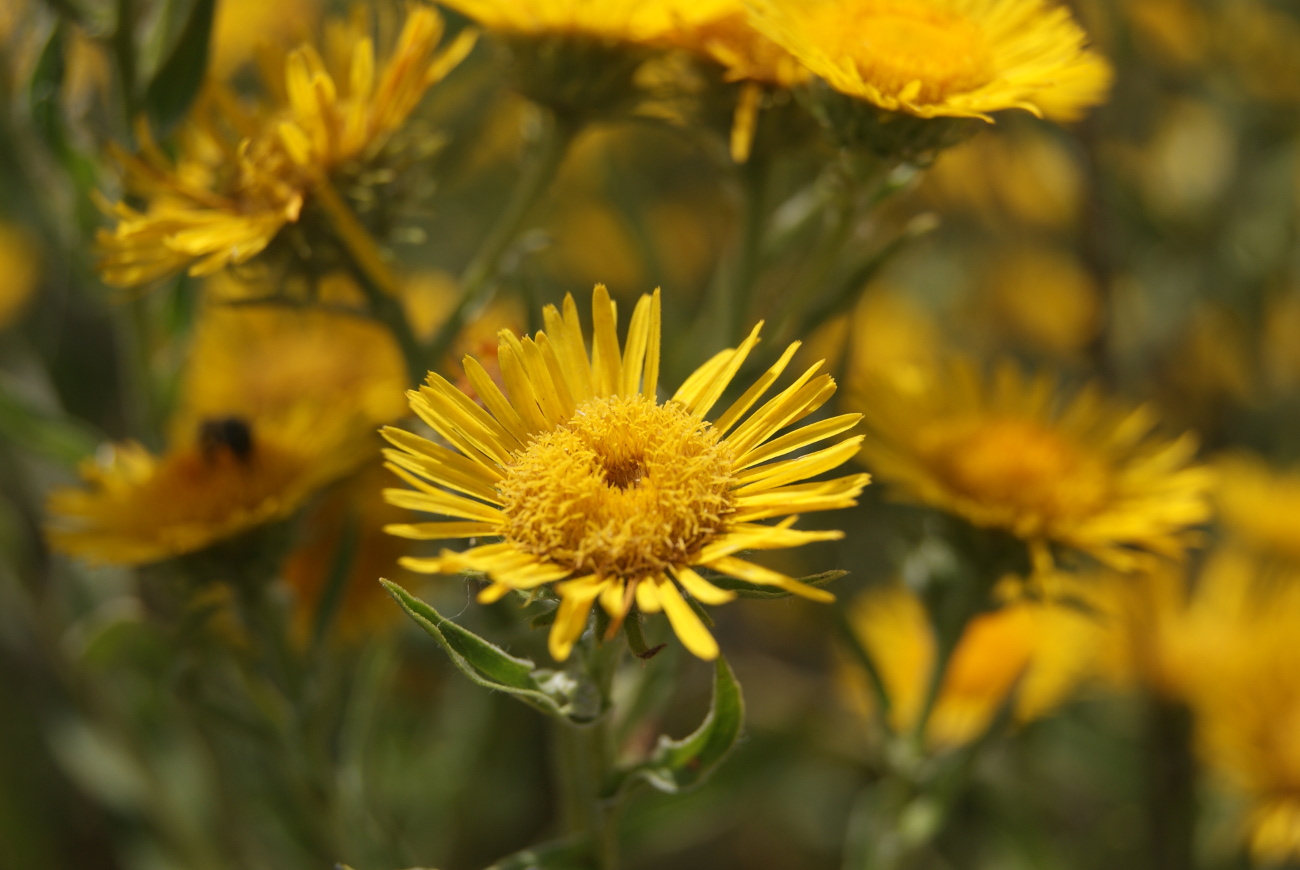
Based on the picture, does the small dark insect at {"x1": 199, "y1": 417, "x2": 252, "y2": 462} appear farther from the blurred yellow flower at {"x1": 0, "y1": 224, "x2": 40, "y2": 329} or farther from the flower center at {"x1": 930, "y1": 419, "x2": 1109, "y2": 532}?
the blurred yellow flower at {"x1": 0, "y1": 224, "x2": 40, "y2": 329}

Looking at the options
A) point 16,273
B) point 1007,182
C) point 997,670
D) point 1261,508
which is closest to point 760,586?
point 997,670

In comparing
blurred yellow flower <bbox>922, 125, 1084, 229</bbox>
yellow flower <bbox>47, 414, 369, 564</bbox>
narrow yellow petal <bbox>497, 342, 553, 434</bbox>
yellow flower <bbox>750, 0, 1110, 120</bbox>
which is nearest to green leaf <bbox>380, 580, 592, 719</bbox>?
narrow yellow petal <bbox>497, 342, 553, 434</bbox>

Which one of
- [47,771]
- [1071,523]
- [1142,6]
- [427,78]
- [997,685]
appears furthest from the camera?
[1142,6]

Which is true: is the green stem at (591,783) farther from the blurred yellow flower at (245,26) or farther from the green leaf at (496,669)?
the blurred yellow flower at (245,26)

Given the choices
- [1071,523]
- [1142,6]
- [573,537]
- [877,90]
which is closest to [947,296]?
[1142,6]

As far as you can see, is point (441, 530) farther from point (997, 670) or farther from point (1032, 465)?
point (997, 670)

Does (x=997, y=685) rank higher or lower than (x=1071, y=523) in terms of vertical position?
lower

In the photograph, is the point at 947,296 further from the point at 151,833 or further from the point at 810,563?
the point at 151,833
